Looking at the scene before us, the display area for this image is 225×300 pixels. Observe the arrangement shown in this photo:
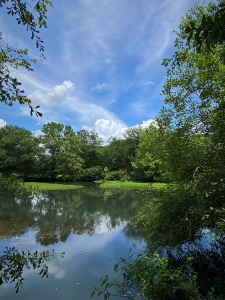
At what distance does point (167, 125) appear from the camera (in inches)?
156

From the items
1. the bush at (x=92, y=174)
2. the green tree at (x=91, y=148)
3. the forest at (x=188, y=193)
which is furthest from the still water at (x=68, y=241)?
the green tree at (x=91, y=148)

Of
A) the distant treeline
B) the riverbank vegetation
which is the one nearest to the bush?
the distant treeline

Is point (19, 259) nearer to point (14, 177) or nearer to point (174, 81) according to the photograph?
point (14, 177)

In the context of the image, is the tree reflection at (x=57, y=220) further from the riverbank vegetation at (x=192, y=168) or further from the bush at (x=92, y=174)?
the bush at (x=92, y=174)

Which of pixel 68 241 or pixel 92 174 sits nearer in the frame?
pixel 68 241

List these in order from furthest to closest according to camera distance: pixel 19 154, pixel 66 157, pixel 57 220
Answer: pixel 66 157 → pixel 19 154 → pixel 57 220

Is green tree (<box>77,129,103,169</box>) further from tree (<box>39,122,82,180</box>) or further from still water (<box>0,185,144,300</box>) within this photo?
still water (<box>0,185,144,300</box>)

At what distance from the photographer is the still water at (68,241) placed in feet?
13.1

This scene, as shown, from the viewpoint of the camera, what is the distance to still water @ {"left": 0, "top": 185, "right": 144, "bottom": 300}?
3.99 m

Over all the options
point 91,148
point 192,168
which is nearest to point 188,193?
point 192,168

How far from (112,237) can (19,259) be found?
5.97 m

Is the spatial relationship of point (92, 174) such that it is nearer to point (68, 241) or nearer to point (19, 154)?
point (19, 154)

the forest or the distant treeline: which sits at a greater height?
the distant treeline

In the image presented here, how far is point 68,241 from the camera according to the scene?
677 centimetres
